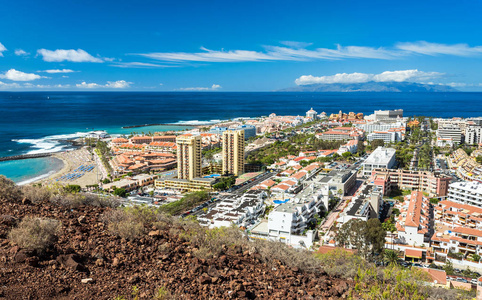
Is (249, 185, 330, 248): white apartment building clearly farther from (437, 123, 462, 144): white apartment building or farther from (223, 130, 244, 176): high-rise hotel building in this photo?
(437, 123, 462, 144): white apartment building

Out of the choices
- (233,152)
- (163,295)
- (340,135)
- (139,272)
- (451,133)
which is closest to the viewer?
(163,295)

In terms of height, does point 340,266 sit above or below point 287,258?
below

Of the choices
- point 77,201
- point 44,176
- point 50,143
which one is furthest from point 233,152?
point 50,143

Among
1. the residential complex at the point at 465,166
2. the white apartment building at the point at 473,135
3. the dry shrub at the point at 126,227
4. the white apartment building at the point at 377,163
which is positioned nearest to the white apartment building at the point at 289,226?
the dry shrub at the point at 126,227

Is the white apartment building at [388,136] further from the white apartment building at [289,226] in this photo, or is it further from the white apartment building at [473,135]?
the white apartment building at [289,226]

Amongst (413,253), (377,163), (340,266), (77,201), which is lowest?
(413,253)

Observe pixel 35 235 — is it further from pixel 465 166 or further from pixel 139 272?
pixel 465 166
